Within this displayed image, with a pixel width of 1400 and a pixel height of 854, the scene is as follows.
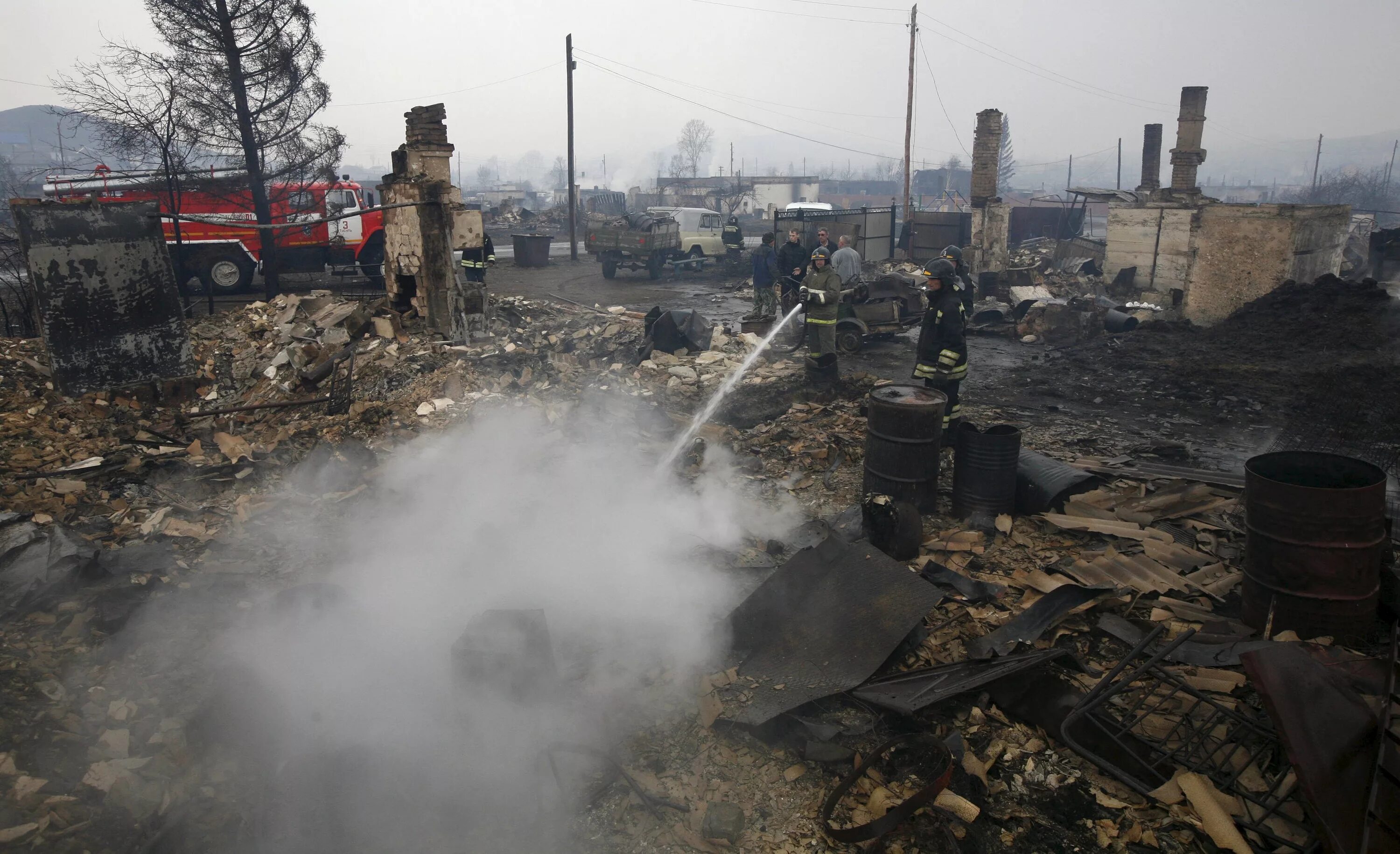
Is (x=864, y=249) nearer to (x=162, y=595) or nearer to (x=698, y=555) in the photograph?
(x=698, y=555)

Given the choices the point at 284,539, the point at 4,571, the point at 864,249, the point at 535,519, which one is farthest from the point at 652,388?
the point at 864,249

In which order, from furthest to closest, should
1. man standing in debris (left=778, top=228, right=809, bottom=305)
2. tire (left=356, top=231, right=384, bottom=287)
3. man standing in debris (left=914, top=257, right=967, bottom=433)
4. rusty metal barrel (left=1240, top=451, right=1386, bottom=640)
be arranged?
tire (left=356, top=231, right=384, bottom=287) < man standing in debris (left=778, top=228, right=809, bottom=305) < man standing in debris (left=914, top=257, right=967, bottom=433) < rusty metal barrel (left=1240, top=451, right=1386, bottom=640)

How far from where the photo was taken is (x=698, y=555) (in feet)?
16.8

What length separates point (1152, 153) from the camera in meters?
22.4

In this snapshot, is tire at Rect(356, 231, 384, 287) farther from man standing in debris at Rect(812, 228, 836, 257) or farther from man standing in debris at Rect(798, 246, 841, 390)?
man standing in debris at Rect(798, 246, 841, 390)

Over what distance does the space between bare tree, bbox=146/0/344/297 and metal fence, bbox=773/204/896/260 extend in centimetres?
951

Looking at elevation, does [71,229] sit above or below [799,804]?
above

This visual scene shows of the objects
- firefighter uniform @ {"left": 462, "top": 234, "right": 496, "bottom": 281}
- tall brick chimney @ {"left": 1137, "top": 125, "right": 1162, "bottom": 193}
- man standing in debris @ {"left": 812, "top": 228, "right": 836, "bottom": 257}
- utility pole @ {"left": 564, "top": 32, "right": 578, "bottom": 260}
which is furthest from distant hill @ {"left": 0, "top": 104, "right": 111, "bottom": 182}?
tall brick chimney @ {"left": 1137, "top": 125, "right": 1162, "bottom": 193}

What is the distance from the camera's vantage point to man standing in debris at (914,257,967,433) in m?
6.11

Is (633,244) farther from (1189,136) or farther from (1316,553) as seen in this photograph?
(1316,553)

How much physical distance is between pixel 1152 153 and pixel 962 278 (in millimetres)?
16891

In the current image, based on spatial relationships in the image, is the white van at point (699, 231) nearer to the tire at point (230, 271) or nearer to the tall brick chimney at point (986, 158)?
the tall brick chimney at point (986, 158)

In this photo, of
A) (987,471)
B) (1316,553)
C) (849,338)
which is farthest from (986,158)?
(1316,553)

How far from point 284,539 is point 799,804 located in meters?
4.27
